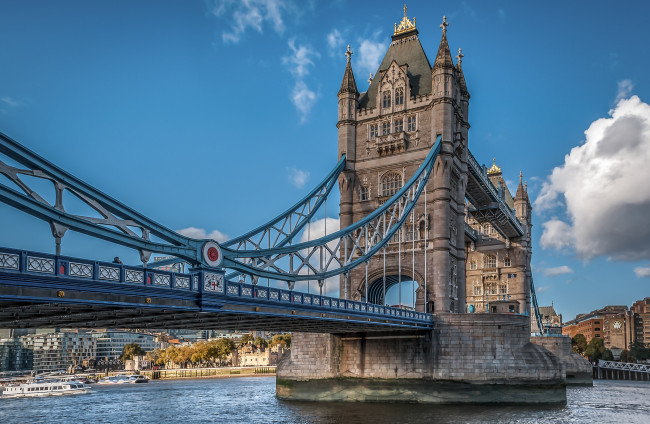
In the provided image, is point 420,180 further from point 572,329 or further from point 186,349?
point 572,329

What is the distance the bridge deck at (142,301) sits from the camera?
17.9 metres

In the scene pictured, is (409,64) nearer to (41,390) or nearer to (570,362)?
(570,362)

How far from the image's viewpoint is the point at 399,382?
1597 inches

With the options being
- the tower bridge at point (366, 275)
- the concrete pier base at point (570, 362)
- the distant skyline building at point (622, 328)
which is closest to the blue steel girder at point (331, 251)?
the tower bridge at point (366, 275)

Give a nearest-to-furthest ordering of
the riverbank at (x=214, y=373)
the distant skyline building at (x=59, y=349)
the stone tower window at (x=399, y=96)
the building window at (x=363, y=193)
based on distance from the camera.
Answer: the building window at (x=363, y=193) → the stone tower window at (x=399, y=96) → the riverbank at (x=214, y=373) → the distant skyline building at (x=59, y=349)

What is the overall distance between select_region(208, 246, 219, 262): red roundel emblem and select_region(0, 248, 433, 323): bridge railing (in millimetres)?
521

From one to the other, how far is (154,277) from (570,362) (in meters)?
56.3

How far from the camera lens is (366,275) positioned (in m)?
37.9

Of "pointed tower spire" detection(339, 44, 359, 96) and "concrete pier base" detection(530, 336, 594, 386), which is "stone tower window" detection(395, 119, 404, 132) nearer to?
"pointed tower spire" detection(339, 44, 359, 96)

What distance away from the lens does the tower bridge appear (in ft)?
65.1

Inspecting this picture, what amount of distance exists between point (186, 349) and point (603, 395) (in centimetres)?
9400

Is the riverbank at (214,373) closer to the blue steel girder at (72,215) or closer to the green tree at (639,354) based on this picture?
the green tree at (639,354)

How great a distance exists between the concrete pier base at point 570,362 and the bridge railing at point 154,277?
38.7 meters

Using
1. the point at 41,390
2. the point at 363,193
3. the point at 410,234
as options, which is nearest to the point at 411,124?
the point at 363,193
